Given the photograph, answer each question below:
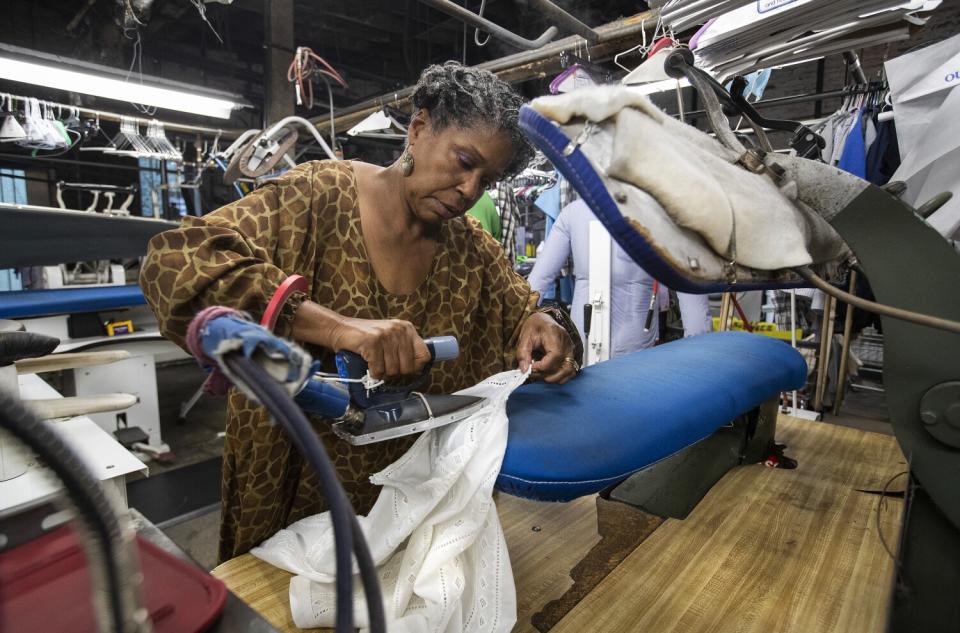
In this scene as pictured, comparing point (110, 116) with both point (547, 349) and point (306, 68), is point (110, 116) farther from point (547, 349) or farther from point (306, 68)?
point (547, 349)

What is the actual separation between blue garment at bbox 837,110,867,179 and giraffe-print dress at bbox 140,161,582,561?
251 centimetres

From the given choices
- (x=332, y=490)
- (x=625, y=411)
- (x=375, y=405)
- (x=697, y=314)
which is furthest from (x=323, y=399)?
(x=697, y=314)

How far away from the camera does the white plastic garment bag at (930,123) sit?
71.7 inches

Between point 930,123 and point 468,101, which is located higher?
point 930,123

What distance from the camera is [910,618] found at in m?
0.75

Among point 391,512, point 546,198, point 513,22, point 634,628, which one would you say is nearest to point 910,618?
point 634,628

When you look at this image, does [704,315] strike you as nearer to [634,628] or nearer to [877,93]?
[877,93]

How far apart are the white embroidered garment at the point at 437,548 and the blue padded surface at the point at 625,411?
0.17 ft

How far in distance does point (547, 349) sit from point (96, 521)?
944 mm

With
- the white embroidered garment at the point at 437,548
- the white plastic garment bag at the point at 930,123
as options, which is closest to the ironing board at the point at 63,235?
the white embroidered garment at the point at 437,548

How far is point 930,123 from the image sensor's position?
→ 79.5 inches

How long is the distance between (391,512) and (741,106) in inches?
30.9

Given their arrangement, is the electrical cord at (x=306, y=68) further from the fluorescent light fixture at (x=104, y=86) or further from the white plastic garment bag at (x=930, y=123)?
the white plastic garment bag at (x=930, y=123)

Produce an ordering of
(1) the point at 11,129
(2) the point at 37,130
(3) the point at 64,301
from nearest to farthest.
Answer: (3) the point at 64,301, (1) the point at 11,129, (2) the point at 37,130
